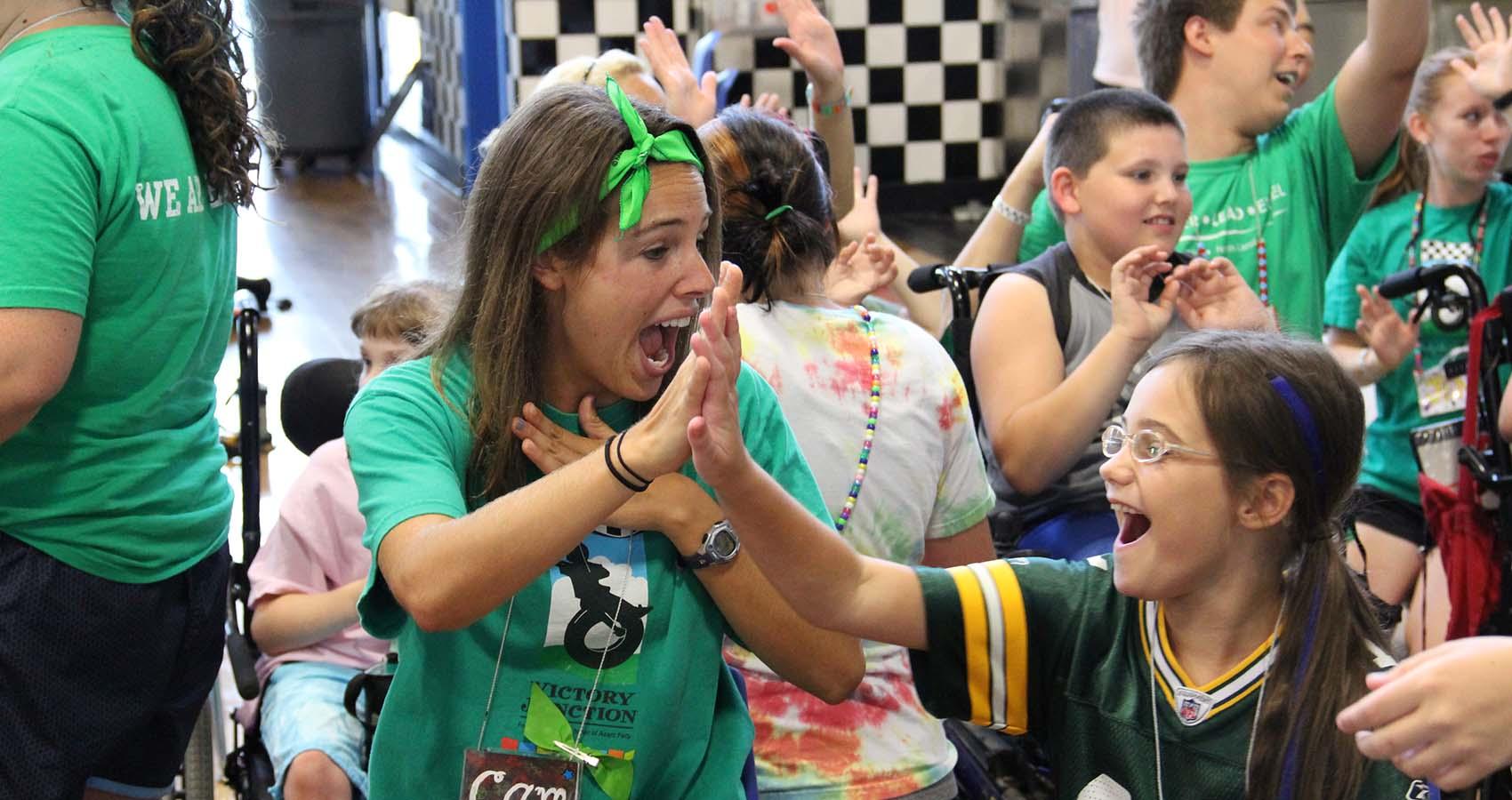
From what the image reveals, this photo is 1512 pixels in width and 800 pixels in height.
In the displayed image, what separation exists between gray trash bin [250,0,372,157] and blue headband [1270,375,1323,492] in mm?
7125

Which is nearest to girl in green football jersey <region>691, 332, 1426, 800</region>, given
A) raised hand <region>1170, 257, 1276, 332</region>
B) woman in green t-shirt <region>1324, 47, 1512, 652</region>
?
raised hand <region>1170, 257, 1276, 332</region>

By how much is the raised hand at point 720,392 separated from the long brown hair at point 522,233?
207 mm

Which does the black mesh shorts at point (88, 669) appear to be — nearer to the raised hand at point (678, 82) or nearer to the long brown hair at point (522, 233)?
the long brown hair at point (522, 233)

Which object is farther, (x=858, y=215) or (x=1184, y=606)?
(x=858, y=215)

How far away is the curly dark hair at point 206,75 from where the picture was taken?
1.77 meters

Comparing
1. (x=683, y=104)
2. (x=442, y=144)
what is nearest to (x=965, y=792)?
(x=683, y=104)

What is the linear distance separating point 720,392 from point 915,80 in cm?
565

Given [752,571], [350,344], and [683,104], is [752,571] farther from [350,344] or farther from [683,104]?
[350,344]

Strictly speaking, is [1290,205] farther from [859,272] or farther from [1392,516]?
[1392,516]

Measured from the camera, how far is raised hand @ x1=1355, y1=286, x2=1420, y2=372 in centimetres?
303

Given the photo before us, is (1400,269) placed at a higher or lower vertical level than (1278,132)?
lower

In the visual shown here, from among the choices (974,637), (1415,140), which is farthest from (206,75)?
(1415,140)

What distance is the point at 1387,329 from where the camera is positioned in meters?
3.03

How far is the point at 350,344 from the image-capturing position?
5.36 m
